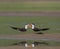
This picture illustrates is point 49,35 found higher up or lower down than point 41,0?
lower down

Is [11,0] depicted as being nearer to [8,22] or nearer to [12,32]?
[8,22]

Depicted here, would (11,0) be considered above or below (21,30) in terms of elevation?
above

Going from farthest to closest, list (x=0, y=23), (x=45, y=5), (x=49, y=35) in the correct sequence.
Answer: (x=45, y=5) < (x=0, y=23) < (x=49, y=35)

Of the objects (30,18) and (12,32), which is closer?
(12,32)

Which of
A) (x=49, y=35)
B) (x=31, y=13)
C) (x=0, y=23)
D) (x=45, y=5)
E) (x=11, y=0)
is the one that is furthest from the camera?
(x=11, y=0)

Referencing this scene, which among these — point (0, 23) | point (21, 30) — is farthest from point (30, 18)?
point (21, 30)

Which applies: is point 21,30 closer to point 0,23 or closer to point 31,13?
point 0,23

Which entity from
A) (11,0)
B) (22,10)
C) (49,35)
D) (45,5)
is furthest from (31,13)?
(49,35)

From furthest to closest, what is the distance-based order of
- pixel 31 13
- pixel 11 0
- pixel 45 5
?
pixel 11 0, pixel 45 5, pixel 31 13

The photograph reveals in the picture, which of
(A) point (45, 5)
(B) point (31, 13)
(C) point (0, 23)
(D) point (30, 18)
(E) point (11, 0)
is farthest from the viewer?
(E) point (11, 0)
